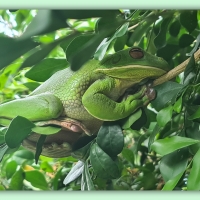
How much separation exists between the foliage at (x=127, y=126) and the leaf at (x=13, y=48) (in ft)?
0.59

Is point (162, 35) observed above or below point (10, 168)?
above

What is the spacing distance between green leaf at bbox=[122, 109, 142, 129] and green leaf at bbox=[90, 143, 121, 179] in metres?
0.07

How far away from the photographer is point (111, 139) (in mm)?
744

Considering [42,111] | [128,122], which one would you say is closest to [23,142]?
[42,111]

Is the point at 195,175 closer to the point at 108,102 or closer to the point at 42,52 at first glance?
the point at 108,102

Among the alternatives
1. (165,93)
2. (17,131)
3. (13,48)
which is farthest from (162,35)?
(13,48)

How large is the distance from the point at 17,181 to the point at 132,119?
1.07ft

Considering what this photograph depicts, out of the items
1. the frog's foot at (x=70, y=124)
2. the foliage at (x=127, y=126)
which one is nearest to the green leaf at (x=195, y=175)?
the foliage at (x=127, y=126)

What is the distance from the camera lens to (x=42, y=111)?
79cm

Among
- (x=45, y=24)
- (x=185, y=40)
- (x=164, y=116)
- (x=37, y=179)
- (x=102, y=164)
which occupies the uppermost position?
(x=45, y=24)

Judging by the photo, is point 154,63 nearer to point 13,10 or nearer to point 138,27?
point 138,27

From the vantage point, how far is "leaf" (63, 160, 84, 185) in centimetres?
81

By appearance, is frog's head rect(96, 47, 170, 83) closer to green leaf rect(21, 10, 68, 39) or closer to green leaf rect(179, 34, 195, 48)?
green leaf rect(179, 34, 195, 48)
